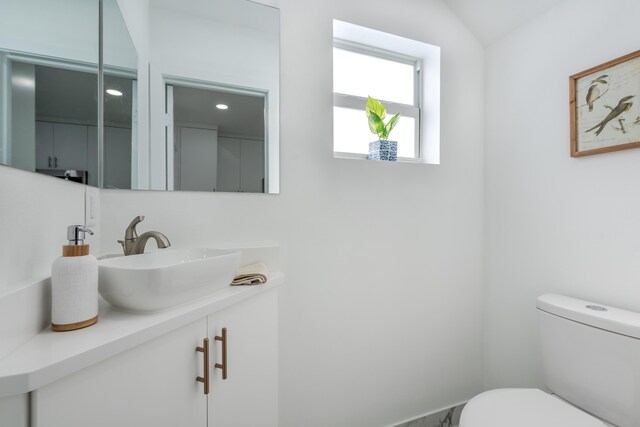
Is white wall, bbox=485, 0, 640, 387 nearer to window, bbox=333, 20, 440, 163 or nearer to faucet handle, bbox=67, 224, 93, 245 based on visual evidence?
window, bbox=333, 20, 440, 163

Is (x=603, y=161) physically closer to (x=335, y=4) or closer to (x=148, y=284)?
(x=335, y=4)

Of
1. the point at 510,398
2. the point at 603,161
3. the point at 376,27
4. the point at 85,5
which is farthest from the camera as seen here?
the point at 376,27

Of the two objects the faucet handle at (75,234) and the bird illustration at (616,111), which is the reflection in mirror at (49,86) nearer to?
the faucet handle at (75,234)

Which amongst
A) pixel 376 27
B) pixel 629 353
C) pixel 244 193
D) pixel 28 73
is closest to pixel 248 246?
pixel 244 193

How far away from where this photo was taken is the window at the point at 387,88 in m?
1.70

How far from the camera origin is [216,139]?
1.31 m

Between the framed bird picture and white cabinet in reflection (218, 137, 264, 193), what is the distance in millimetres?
1363

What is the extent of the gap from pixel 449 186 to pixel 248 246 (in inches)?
44.3

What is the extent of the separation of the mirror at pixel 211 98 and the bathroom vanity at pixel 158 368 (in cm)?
53

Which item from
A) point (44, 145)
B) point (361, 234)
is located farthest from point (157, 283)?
point (361, 234)

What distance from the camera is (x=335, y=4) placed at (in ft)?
4.88

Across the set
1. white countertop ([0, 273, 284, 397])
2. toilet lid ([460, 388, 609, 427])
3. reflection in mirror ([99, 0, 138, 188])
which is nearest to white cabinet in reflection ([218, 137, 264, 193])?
reflection in mirror ([99, 0, 138, 188])

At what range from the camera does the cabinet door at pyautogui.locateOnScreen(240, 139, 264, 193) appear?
1336 mm

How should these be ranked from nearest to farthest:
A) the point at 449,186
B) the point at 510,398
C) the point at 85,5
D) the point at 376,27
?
1. the point at 85,5
2. the point at 510,398
3. the point at 376,27
4. the point at 449,186
